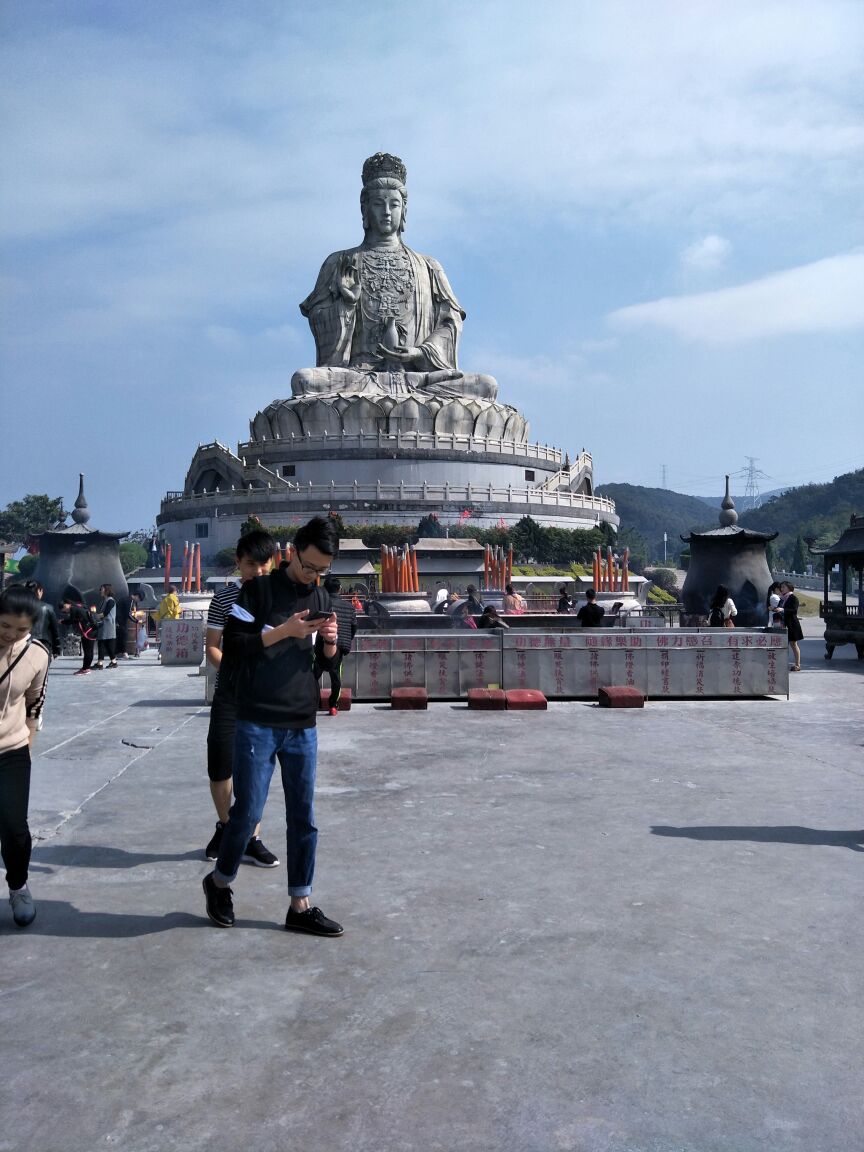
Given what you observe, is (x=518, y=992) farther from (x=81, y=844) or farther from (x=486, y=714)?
(x=486, y=714)

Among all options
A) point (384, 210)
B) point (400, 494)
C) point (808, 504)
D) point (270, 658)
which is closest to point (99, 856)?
point (270, 658)

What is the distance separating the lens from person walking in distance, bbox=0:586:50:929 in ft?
14.5

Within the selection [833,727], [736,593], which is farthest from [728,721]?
[736,593]

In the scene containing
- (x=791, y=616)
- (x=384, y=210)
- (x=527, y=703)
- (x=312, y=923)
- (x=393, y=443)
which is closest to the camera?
(x=312, y=923)

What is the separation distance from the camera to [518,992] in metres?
3.64

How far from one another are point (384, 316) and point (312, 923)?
55.6 meters

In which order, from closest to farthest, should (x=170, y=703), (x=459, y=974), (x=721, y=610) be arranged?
1. (x=459, y=974)
2. (x=170, y=703)
3. (x=721, y=610)

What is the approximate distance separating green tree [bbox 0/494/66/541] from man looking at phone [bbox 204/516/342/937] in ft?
257

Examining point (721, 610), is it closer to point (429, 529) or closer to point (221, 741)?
point (221, 741)

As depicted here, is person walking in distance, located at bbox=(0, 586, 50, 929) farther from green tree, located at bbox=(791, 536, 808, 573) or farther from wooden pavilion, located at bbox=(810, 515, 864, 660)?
green tree, located at bbox=(791, 536, 808, 573)

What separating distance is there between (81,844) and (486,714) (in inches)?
230

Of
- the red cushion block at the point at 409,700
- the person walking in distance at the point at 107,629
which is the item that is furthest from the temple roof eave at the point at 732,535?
the person walking in distance at the point at 107,629

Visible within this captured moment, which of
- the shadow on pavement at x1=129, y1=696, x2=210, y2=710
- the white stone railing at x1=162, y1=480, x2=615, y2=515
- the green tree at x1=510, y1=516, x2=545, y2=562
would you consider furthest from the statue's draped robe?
the shadow on pavement at x1=129, y1=696, x2=210, y2=710

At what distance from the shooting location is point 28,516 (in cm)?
7825
